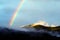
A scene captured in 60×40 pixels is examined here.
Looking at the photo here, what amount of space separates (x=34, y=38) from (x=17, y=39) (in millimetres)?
2098

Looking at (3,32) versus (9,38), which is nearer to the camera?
(9,38)

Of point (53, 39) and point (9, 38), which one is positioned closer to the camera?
point (9, 38)

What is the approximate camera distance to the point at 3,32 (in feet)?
74.0

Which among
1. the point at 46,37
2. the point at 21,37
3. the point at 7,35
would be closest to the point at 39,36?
the point at 46,37

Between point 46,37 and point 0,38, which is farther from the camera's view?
point 46,37

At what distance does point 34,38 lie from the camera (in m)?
22.2

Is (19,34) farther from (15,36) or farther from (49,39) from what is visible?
(49,39)

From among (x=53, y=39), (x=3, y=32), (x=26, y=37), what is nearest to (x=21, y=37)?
(x=26, y=37)

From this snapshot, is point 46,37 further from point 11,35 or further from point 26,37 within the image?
point 11,35

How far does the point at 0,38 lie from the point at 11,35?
1.57m

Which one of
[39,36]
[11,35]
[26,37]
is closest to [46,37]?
[39,36]

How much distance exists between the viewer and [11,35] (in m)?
22.0

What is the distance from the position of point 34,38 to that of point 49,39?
168 centimetres

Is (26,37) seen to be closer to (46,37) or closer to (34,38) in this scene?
(34,38)
